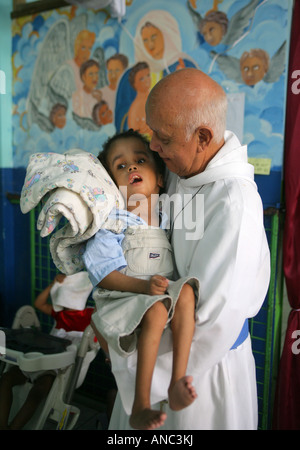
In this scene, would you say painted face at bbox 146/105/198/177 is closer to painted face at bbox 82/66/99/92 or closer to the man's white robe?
the man's white robe

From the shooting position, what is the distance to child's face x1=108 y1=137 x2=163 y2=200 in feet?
4.41

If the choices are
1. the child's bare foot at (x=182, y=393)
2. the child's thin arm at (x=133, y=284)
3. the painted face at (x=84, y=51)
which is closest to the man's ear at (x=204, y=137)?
the child's thin arm at (x=133, y=284)

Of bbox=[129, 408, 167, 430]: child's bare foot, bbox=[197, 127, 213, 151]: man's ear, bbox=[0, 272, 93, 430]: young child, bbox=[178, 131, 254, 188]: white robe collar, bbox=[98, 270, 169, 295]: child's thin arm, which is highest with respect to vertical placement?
bbox=[197, 127, 213, 151]: man's ear

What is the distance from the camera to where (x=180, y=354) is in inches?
39.7

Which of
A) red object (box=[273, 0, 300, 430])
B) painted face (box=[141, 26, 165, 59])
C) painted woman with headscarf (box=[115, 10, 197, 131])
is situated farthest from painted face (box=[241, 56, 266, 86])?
painted face (box=[141, 26, 165, 59])

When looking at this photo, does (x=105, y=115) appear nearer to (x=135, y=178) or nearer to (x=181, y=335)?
(x=135, y=178)

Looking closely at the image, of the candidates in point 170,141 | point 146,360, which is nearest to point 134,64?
point 170,141

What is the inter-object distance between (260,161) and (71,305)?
4.58 feet

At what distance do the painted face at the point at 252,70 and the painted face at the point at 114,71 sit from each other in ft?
2.62

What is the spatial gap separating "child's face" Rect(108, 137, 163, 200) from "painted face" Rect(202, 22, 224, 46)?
38.5 inches

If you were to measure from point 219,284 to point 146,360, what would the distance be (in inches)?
10.6

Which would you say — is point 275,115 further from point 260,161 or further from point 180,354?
point 180,354

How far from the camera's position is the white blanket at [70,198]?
1.13 m
